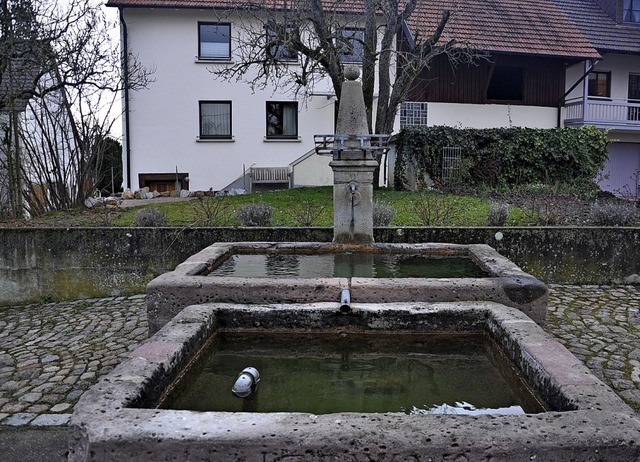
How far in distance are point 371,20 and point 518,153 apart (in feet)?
19.8

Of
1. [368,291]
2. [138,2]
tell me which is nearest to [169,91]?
[138,2]

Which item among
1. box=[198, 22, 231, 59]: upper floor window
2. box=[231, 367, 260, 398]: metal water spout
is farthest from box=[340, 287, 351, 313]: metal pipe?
box=[198, 22, 231, 59]: upper floor window

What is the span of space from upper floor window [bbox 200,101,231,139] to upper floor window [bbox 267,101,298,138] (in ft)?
5.07

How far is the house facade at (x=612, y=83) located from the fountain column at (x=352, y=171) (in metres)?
17.1

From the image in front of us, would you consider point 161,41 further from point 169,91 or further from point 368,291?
point 368,291

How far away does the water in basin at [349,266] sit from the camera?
4.96 m

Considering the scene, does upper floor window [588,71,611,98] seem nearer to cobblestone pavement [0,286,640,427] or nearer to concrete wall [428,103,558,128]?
concrete wall [428,103,558,128]

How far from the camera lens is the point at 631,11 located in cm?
2295

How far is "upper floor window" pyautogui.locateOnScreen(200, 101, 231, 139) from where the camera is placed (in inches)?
806

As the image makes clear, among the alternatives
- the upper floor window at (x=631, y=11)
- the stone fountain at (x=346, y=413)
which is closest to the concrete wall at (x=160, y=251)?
the stone fountain at (x=346, y=413)

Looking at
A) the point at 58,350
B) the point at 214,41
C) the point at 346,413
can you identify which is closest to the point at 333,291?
the point at 346,413

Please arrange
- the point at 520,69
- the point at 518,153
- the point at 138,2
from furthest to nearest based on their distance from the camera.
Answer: the point at 520,69 < the point at 138,2 < the point at 518,153

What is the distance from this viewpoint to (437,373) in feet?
10.9

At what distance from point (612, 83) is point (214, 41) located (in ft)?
52.3
